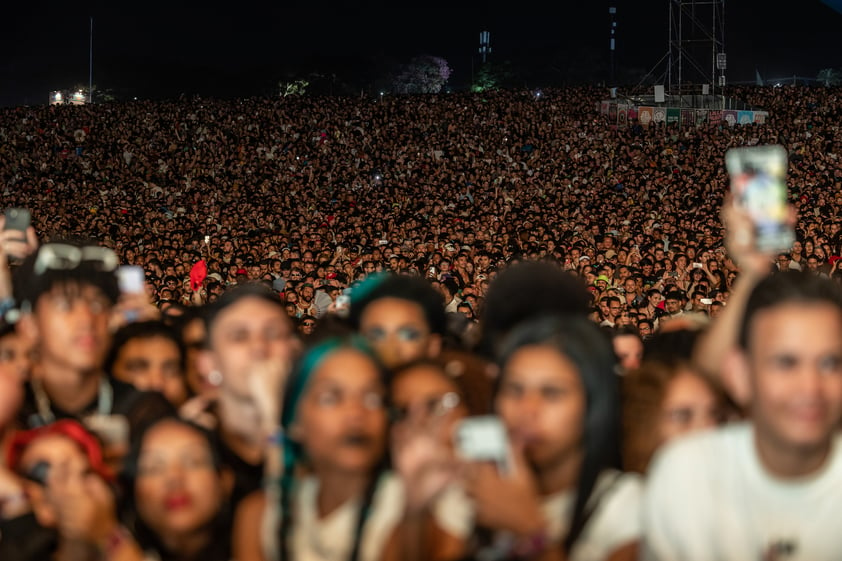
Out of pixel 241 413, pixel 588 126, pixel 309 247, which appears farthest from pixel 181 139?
pixel 241 413

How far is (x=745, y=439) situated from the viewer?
210cm

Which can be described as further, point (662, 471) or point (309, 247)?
point (309, 247)

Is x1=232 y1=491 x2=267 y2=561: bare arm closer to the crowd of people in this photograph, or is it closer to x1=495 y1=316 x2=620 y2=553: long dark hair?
the crowd of people

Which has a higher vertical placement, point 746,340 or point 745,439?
point 746,340

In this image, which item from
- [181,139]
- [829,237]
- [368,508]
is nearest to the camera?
[368,508]

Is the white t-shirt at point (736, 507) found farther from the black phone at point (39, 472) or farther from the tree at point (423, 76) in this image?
the tree at point (423, 76)

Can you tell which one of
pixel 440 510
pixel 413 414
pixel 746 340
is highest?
pixel 746 340

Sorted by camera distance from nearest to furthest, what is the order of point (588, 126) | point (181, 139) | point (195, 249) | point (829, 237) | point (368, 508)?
1. point (368, 508)
2. point (829, 237)
3. point (195, 249)
4. point (588, 126)
5. point (181, 139)

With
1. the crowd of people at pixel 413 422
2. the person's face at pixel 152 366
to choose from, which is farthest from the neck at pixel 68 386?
the person's face at pixel 152 366

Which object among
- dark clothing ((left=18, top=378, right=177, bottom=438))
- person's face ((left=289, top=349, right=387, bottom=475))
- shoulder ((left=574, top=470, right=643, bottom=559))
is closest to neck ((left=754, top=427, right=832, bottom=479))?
shoulder ((left=574, top=470, right=643, bottom=559))

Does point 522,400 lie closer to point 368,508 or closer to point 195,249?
point 368,508

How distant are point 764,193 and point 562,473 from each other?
103cm

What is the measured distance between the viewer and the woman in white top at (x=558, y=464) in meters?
2.18

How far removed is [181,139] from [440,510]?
24100 millimetres
